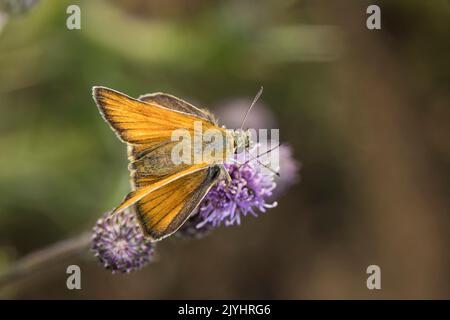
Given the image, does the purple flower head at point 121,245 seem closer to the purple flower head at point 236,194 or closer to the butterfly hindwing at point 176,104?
the purple flower head at point 236,194

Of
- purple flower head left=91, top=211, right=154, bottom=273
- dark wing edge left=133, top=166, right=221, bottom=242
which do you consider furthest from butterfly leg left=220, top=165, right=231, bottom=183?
purple flower head left=91, top=211, right=154, bottom=273

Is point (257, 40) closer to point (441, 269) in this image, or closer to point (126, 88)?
point (126, 88)

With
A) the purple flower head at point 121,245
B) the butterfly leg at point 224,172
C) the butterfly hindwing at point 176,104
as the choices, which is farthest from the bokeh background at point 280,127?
the butterfly leg at point 224,172

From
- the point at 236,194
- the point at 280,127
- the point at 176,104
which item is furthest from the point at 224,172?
the point at 280,127

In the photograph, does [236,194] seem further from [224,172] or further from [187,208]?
[187,208]

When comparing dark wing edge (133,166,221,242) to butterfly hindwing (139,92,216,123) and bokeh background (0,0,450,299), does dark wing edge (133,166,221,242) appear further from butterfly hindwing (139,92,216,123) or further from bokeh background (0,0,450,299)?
bokeh background (0,0,450,299)
